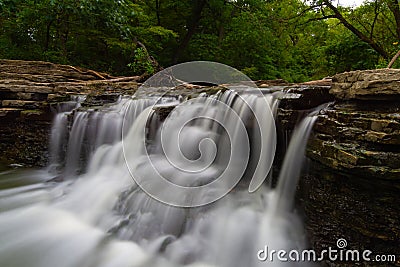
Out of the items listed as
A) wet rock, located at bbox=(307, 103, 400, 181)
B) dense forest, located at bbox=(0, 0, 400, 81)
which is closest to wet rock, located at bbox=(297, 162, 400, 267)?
wet rock, located at bbox=(307, 103, 400, 181)

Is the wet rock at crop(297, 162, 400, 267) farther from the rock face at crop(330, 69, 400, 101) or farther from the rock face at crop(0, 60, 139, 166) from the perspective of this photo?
the rock face at crop(0, 60, 139, 166)

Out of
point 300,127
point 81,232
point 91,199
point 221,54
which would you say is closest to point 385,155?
point 300,127

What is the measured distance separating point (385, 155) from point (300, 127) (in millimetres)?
1078

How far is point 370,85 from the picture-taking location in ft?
8.70

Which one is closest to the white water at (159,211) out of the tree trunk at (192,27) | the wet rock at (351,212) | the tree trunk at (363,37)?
the wet rock at (351,212)

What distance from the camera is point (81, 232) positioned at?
3.12m

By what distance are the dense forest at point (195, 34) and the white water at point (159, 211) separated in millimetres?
4160

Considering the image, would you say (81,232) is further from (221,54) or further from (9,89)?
(221,54)

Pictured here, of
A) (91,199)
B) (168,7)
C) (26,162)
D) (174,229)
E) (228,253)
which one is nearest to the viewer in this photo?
A: (228,253)

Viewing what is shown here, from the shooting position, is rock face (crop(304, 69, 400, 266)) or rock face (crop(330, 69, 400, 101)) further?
rock face (crop(330, 69, 400, 101))

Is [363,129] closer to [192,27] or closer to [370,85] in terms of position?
[370,85]

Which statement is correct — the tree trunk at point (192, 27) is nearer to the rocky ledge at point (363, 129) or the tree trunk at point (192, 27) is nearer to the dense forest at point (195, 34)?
the dense forest at point (195, 34)

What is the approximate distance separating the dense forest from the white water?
416 cm

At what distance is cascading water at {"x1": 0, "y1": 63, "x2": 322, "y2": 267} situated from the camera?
2803 millimetres
